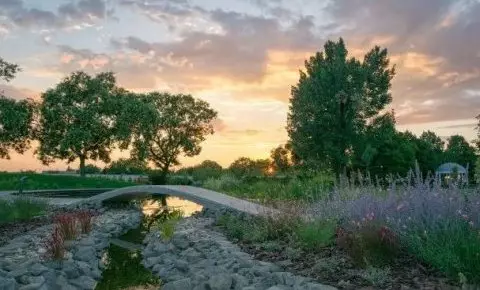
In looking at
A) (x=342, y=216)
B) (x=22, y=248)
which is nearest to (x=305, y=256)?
(x=342, y=216)

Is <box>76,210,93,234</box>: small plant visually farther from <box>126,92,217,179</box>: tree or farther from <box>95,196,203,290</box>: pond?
<box>126,92,217,179</box>: tree

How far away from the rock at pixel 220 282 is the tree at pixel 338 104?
82.4 ft

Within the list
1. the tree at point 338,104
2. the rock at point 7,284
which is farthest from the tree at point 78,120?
the rock at point 7,284

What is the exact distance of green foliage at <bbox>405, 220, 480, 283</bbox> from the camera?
18.6 feet

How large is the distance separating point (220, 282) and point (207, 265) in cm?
162

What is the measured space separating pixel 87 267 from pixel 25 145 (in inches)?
1036

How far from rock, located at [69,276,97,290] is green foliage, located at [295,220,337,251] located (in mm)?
3450

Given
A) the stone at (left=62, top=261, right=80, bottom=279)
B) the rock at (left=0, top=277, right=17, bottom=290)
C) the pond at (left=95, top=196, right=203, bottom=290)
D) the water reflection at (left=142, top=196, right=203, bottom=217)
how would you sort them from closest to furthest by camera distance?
1. the rock at (left=0, top=277, right=17, bottom=290)
2. the stone at (left=62, top=261, right=80, bottom=279)
3. the pond at (left=95, top=196, right=203, bottom=290)
4. the water reflection at (left=142, top=196, right=203, bottom=217)

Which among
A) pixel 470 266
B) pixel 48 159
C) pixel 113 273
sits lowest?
pixel 113 273

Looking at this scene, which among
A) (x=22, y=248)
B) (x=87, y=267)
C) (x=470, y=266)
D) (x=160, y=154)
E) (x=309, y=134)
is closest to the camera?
(x=470, y=266)

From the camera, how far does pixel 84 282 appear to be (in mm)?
8805

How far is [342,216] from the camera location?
8.66m

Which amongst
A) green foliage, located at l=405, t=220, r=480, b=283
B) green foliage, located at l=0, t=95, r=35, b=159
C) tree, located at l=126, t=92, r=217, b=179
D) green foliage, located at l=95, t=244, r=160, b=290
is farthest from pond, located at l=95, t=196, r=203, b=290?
tree, located at l=126, t=92, r=217, b=179

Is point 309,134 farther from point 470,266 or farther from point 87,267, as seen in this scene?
point 470,266
